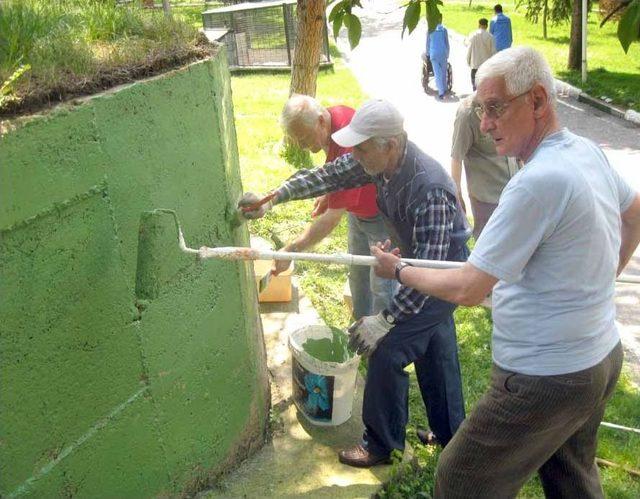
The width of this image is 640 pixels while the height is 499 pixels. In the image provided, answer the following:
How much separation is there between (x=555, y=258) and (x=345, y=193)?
176 cm

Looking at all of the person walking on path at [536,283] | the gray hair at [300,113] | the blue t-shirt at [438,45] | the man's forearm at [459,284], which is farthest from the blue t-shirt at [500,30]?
the man's forearm at [459,284]

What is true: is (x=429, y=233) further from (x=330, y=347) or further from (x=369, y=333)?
(x=330, y=347)

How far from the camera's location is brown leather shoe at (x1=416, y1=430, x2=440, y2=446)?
3537mm

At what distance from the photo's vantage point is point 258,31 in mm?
14922

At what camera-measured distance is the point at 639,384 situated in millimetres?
4078

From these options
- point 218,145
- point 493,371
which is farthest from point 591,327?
point 218,145

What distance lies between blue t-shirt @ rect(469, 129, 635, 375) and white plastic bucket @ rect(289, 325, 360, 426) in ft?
4.03

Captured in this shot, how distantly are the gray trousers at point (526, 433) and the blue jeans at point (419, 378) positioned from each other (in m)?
0.66

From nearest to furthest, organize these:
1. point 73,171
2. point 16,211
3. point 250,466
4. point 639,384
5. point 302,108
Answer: point 16,211
point 73,171
point 250,466
point 302,108
point 639,384

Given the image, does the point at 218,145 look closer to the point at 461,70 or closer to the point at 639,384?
the point at 639,384

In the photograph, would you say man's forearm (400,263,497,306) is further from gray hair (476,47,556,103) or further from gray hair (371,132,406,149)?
gray hair (371,132,406,149)

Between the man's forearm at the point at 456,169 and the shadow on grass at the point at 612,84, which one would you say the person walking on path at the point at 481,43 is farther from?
the man's forearm at the point at 456,169

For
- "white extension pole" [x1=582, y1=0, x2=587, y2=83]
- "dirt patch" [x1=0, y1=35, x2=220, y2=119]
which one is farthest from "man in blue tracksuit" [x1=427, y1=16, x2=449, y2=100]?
"dirt patch" [x1=0, y1=35, x2=220, y2=119]

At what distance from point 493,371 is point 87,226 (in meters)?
1.39
